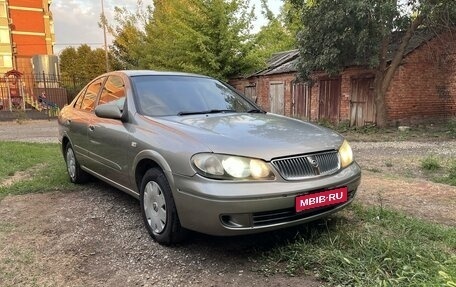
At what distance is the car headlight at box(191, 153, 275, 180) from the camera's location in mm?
2891

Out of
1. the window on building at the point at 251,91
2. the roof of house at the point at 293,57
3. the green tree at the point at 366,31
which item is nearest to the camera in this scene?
the green tree at the point at 366,31

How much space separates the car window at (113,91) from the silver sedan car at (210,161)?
0.08ft

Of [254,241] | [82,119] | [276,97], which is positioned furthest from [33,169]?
[276,97]

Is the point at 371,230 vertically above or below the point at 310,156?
below

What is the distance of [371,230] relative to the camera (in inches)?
136

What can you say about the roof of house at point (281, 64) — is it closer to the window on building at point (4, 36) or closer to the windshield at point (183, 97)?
the windshield at point (183, 97)

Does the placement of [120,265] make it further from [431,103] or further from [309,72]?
[431,103]

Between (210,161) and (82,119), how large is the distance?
9.24ft

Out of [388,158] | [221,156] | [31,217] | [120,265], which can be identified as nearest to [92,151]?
[31,217]

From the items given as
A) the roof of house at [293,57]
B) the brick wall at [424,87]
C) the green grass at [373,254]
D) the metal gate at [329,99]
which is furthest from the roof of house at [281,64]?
the green grass at [373,254]

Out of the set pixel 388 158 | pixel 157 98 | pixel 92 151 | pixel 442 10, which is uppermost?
pixel 442 10

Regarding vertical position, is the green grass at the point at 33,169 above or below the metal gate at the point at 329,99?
below

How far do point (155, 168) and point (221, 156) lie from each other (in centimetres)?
81

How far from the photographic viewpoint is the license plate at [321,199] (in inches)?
117
